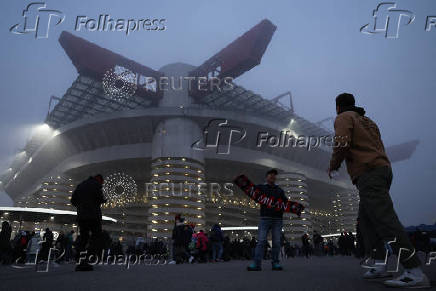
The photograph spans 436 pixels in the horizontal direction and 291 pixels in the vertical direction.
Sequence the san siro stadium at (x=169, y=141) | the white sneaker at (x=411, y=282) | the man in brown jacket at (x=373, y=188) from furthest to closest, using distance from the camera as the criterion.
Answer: the san siro stadium at (x=169, y=141) → the man in brown jacket at (x=373, y=188) → the white sneaker at (x=411, y=282)

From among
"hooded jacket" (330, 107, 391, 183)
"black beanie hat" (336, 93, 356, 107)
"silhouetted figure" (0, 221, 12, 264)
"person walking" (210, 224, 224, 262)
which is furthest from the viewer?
"person walking" (210, 224, 224, 262)

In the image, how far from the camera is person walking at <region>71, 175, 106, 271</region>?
5.69 m

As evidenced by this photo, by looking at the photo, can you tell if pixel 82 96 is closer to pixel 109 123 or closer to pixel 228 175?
pixel 109 123

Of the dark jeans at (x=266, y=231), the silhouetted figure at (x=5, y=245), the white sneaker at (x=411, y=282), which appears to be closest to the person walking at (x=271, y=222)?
the dark jeans at (x=266, y=231)

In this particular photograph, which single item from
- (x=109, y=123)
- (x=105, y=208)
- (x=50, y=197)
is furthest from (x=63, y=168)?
(x=109, y=123)

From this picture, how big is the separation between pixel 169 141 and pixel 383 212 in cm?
3988

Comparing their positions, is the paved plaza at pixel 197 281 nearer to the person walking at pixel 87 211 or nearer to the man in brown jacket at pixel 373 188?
the man in brown jacket at pixel 373 188

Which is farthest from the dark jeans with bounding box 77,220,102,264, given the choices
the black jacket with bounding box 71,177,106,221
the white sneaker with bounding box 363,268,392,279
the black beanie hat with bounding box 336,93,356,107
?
the black beanie hat with bounding box 336,93,356,107

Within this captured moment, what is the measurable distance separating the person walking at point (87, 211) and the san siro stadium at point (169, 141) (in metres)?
27.1

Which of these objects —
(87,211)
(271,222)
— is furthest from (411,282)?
(87,211)

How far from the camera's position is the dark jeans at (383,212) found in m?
2.99

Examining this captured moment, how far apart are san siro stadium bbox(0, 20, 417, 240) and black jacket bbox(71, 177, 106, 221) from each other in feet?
88.7

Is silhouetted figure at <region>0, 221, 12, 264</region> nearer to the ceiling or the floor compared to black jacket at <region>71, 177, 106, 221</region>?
nearer to the floor

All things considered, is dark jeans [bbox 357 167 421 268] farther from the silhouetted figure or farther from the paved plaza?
the silhouetted figure
